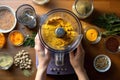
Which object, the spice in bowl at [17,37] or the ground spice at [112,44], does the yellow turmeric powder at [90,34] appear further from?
the spice in bowl at [17,37]

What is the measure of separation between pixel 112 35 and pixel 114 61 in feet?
0.35

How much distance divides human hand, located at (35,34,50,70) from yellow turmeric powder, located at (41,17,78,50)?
0.41 ft

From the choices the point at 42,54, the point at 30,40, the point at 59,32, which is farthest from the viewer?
the point at 30,40

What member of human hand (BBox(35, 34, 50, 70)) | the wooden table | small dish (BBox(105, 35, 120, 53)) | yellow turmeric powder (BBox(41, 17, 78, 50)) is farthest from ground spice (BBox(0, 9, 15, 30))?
small dish (BBox(105, 35, 120, 53))

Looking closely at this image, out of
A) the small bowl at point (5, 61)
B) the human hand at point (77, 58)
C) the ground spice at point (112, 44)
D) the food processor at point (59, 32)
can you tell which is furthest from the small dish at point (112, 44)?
the small bowl at point (5, 61)

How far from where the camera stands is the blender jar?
97 centimetres

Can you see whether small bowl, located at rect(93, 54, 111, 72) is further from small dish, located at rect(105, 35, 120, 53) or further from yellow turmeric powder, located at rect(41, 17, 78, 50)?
yellow turmeric powder, located at rect(41, 17, 78, 50)

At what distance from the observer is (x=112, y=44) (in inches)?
48.7

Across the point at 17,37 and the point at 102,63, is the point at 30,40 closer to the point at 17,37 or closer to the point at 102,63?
the point at 17,37

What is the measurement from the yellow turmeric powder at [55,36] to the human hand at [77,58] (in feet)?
0.48

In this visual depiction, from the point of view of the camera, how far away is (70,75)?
1222 mm

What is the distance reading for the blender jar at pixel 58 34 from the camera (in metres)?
0.97

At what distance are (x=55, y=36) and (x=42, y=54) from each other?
0.17m

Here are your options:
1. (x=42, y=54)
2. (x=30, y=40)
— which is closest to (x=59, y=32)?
(x=42, y=54)
